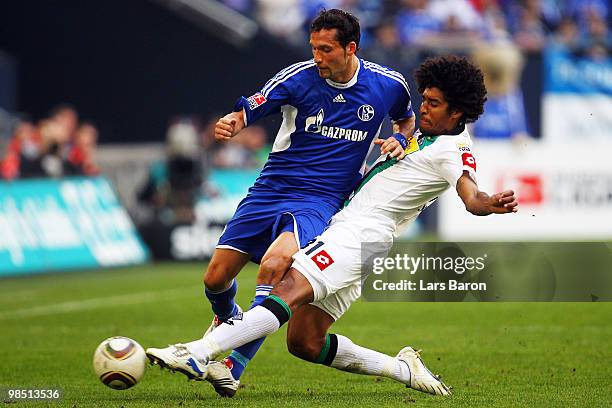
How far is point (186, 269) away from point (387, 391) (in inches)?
432

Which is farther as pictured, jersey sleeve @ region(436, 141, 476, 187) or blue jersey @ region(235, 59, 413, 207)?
blue jersey @ region(235, 59, 413, 207)

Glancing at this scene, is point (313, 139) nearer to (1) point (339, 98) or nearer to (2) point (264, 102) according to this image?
(1) point (339, 98)

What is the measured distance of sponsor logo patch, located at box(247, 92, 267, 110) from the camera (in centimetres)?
746

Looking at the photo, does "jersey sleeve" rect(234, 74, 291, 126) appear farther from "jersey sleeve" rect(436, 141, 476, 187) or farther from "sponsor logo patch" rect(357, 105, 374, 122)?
"jersey sleeve" rect(436, 141, 476, 187)

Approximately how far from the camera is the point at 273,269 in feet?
23.6

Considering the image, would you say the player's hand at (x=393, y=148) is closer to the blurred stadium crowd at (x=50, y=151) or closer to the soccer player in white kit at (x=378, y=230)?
the soccer player in white kit at (x=378, y=230)

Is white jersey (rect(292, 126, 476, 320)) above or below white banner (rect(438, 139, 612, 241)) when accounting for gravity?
below

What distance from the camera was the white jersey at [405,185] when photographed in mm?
7008

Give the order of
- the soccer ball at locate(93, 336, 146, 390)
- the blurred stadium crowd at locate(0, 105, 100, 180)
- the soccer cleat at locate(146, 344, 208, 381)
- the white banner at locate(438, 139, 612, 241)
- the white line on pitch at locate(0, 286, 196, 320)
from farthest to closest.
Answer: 1. the white banner at locate(438, 139, 612, 241)
2. the blurred stadium crowd at locate(0, 105, 100, 180)
3. the white line on pitch at locate(0, 286, 196, 320)
4. the soccer ball at locate(93, 336, 146, 390)
5. the soccer cleat at locate(146, 344, 208, 381)

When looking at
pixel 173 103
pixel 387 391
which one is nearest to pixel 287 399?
pixel 387 391

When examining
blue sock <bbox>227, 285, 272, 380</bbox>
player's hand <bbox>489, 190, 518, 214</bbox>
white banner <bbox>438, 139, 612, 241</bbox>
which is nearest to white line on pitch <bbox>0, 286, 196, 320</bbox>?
blue sock <bbox>227, 285, 272, 380</bbox>

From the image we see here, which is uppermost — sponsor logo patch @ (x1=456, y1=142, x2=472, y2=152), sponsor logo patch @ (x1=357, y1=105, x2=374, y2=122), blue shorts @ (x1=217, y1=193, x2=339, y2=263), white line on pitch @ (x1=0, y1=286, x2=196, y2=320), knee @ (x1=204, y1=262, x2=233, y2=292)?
sponsor logo patch @ (x1=357, y1=105, x2=374, y2=122)

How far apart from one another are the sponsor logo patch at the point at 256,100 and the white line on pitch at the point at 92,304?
18.8ft

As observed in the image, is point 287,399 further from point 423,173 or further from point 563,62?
point 563,62
